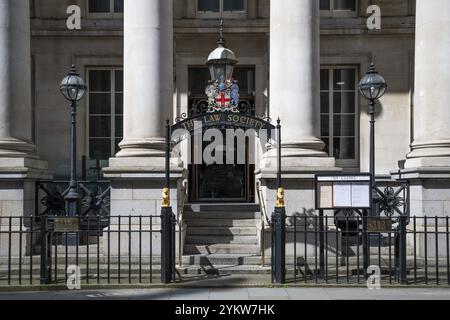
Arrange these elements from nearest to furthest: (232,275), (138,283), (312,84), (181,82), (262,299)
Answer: (262,299), (138,283), (232,275), (312,84), (181,82)

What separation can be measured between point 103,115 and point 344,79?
735 centimetres

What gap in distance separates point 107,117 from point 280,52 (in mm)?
7001

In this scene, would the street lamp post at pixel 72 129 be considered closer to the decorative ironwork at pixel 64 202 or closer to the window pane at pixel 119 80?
the decorative ironwork at pixel 64 202

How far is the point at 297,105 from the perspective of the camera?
44.6 feet

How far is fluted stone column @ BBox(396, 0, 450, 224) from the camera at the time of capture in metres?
13.6

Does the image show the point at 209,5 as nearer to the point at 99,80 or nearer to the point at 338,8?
the point at 338,8

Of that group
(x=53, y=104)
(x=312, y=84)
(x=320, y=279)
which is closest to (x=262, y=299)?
(x=320, y=279)

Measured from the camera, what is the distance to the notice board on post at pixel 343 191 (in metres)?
11.7

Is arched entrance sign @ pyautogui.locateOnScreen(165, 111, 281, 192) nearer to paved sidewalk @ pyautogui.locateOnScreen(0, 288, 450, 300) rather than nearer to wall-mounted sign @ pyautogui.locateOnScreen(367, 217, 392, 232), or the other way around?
wall-mounted sign @ pyautogui.locateOnScreen(367, 217, 392, 232)

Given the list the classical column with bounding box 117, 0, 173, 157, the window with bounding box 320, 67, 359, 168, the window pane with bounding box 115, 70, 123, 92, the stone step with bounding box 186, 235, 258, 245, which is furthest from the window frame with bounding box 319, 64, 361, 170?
the classical column with bounding box 117, 0, 173, 157

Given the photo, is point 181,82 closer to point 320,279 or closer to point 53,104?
point 53,104

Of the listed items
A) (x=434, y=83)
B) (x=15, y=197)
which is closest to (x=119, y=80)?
(x=15, y=197)

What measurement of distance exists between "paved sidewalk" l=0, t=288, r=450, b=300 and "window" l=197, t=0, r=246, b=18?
10097 millimetres

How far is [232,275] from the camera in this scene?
12.2m
